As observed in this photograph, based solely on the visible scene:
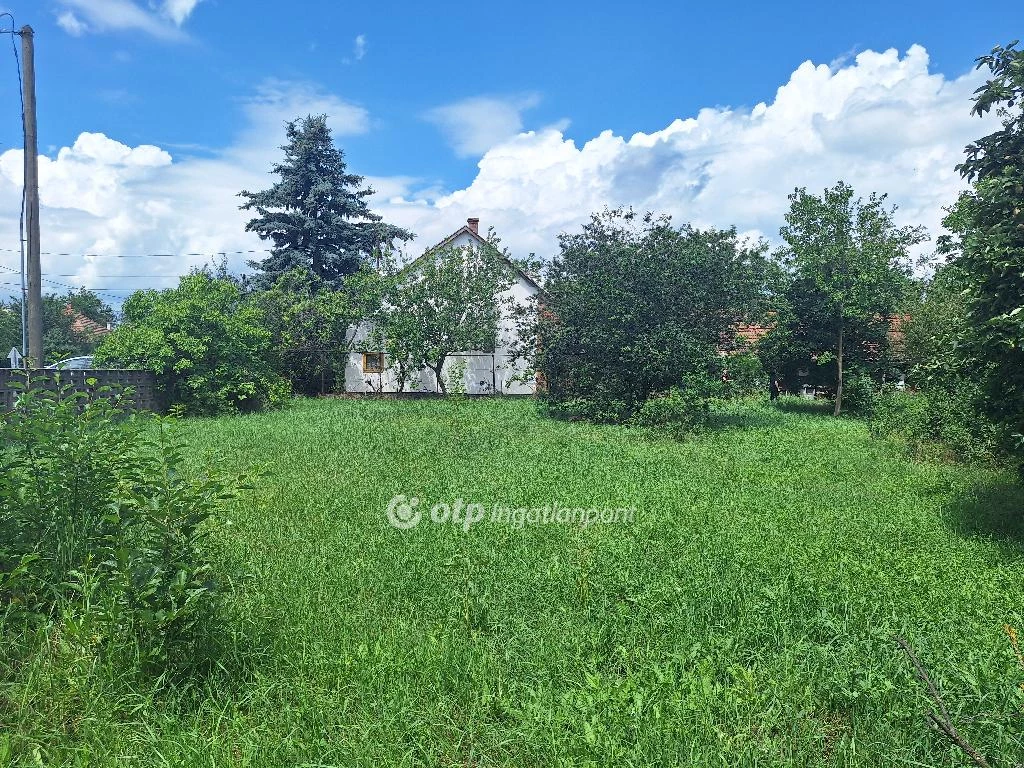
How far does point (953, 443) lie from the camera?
880 centimetres

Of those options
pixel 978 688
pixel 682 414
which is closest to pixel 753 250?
pixel 682 414

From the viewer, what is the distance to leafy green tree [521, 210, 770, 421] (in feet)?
40.0

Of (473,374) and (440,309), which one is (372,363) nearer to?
(473,374)

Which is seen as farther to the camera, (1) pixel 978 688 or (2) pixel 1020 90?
(2) pixel 1020 90

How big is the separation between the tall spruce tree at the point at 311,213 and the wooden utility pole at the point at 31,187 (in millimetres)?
15949

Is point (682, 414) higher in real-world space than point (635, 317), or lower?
lower

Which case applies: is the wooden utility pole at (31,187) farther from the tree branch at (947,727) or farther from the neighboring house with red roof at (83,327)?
the neighboring house with red roof at (83,327)

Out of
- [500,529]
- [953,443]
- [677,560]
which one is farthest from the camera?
[953,443]

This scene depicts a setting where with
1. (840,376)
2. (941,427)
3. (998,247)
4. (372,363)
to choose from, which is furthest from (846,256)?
(372,363)

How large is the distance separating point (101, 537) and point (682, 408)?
32.0 ft

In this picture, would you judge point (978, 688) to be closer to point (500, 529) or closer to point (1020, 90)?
point (500, 529)

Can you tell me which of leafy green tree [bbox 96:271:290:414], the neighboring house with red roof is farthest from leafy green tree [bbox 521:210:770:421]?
the neighboring house with red roof

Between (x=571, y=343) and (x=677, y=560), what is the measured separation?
9.33m

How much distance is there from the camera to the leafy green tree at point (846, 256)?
49.3 ft
